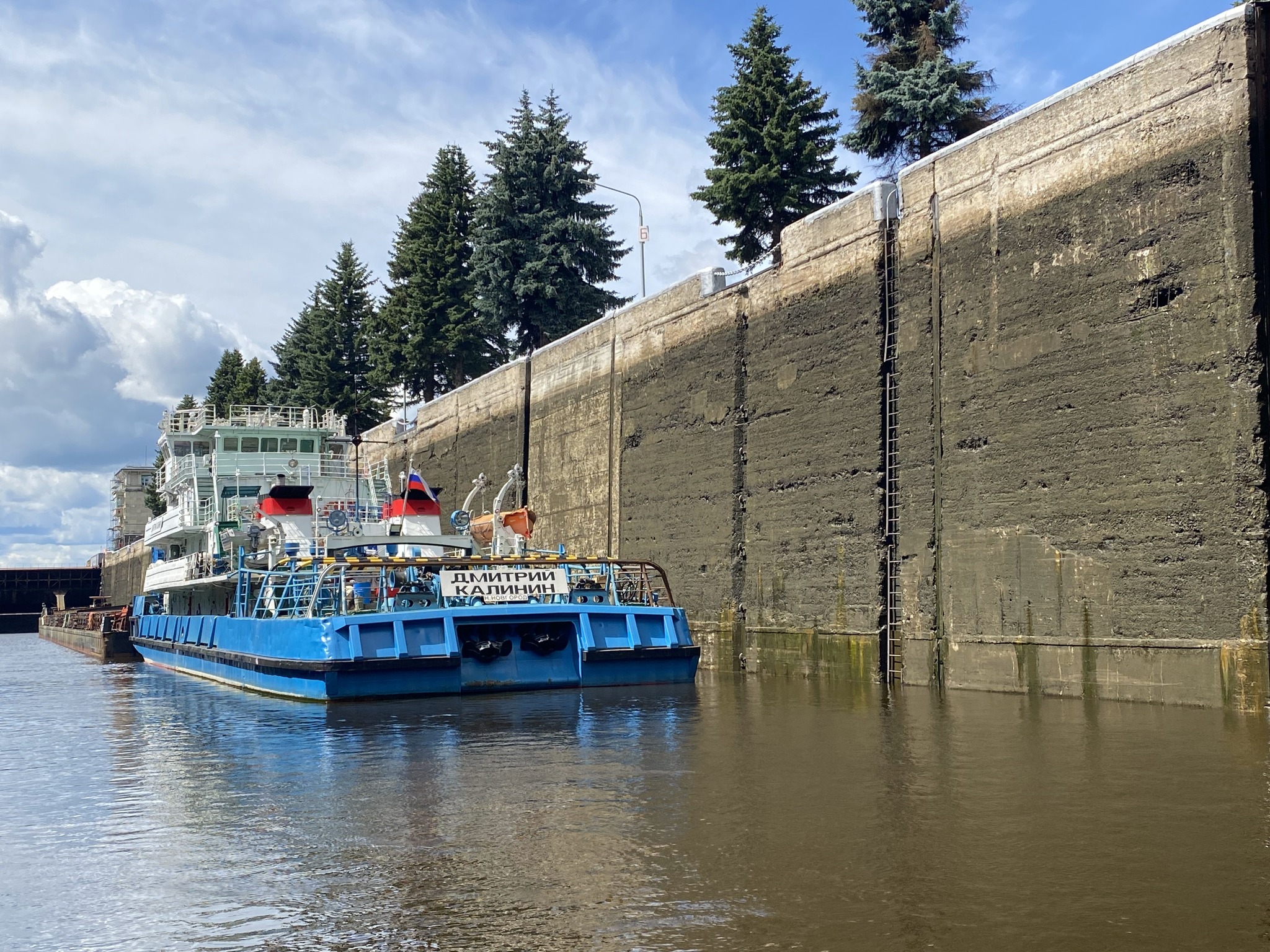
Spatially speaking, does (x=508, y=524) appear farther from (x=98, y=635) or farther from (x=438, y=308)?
(x=438, y=308)

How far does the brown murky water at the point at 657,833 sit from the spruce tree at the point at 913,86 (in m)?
22.2

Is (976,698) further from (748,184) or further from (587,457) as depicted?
(748,184)

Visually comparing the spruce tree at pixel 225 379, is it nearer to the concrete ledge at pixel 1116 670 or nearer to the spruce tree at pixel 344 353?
the spruce tree at pixel 344 353

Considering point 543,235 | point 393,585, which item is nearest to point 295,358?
point 543,235

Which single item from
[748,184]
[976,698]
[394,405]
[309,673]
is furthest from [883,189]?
[394,405]

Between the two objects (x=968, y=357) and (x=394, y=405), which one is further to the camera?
(x=394, y=405)

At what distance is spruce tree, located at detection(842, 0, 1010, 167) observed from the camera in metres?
34.4

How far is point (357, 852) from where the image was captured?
916 cm

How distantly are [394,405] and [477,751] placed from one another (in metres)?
47.3

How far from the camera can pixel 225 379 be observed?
7938 cm

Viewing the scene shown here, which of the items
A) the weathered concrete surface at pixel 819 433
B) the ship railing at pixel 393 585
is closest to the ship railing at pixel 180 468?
the ship railing at pixel 393 585

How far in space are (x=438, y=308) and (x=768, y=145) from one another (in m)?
18.8

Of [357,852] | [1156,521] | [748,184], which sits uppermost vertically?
[748,184]

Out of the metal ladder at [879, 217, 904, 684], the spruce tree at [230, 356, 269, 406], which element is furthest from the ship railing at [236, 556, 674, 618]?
the spruce tree at [230, 356, 269, 406]
